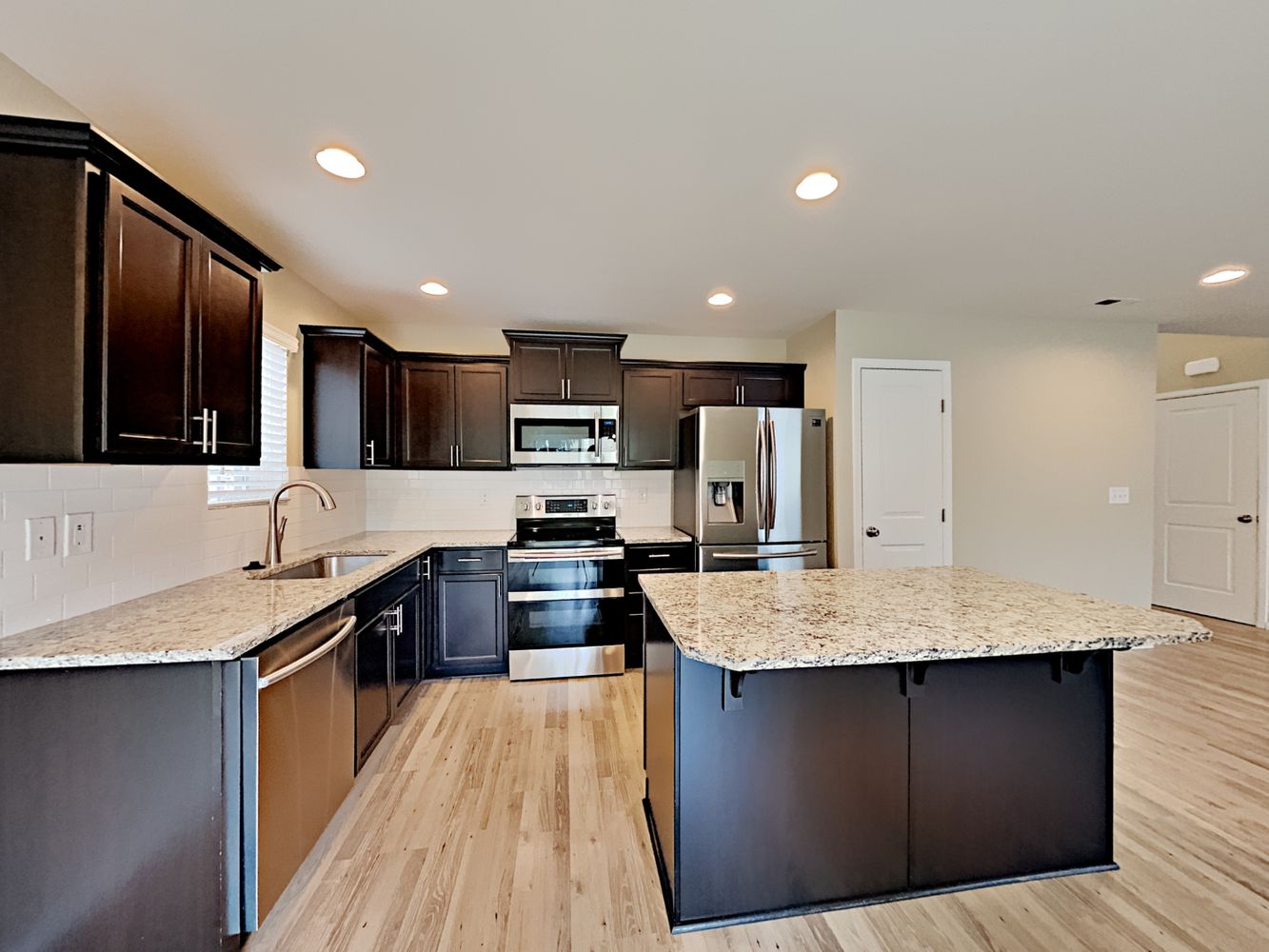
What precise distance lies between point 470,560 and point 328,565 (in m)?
0.82

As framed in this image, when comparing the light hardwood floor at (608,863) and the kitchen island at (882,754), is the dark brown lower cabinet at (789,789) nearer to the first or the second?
the kitchen island at (882,754)

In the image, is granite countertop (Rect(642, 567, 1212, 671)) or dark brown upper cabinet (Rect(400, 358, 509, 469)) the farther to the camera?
dark brown upper cabinet (Rect(400, 358, 509, 469))

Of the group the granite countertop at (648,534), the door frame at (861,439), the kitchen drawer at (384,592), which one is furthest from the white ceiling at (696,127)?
the granite countertop at (648,534)

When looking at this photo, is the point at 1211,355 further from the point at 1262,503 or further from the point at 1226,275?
the point at 1226,275

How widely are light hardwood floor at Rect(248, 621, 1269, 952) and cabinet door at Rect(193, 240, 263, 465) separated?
1.50 metres

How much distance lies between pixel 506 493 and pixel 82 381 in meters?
2.83

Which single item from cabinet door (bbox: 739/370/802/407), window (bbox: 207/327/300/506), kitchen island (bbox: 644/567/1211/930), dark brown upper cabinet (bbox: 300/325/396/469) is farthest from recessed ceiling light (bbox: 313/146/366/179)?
cabinet door (bbox: 739/370/802/407)

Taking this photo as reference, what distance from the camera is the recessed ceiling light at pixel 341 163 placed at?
1741 millimetres

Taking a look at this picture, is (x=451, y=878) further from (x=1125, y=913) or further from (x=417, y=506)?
(x=417, y=506)

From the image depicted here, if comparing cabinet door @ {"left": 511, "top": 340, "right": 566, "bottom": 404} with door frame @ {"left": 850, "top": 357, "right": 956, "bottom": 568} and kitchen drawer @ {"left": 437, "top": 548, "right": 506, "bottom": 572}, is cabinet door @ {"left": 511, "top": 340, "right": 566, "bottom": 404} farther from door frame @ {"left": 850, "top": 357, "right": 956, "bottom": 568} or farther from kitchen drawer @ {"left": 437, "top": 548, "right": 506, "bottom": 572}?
door frame @ {"left": 850, "top": 357, "right": 956, "bottom": 568}

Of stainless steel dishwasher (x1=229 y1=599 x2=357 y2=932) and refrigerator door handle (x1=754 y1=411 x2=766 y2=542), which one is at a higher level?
refrigerator door handle (x1=754 y1=411 x2=766 y2=542)

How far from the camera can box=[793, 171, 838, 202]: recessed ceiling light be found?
6.21 ft

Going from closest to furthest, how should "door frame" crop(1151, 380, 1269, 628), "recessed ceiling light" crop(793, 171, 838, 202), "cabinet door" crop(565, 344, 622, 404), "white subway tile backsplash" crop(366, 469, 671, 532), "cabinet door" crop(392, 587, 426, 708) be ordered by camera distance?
"recessed ceiling light" crop(793, 171, 838, 202) < "cabinet door" crop(392, 587, 426, 708) < "cabinet door" crop(565, 344, 622, 404) < "white subway tile backsplash" crop(366, 469, 671, 532) < "door frame" crop(1151, 380, 1269, 628)

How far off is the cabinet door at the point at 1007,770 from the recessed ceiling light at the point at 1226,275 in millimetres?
2666
